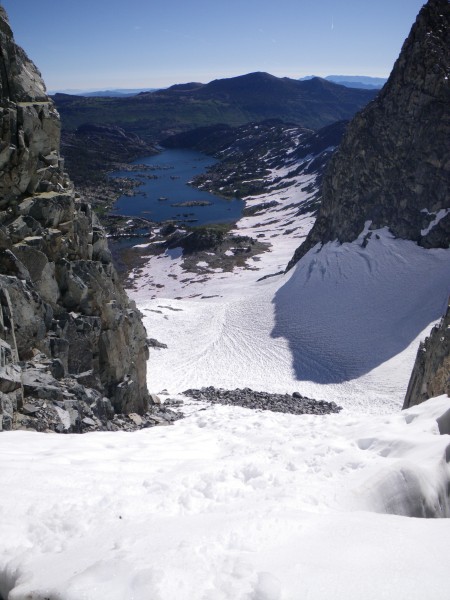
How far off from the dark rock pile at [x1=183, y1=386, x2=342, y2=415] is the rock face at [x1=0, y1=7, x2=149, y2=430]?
801 cm

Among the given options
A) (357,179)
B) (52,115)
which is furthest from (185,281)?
(52,115)

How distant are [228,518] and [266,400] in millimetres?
23244

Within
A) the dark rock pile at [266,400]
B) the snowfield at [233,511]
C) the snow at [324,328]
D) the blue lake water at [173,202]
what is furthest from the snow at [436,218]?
the blue lake water at [173,202]

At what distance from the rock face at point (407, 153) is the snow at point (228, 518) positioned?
148 ft

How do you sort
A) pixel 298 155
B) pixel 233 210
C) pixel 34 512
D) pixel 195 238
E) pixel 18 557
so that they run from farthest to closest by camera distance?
pixel 298 155, pixel 233 210, pixel 195 238, pixel 34 512, pixel 18 557

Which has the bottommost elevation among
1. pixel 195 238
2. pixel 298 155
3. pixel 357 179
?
pixel 195 238

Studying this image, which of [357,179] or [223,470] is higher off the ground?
[357,179]

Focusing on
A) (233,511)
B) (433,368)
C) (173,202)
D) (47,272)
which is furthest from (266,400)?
(173,202)

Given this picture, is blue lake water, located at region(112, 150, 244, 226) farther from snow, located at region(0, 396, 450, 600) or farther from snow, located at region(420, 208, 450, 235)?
snow, located at region(0, 396, 450, 600)

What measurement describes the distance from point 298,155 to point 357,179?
5016 inches

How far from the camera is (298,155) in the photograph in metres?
181

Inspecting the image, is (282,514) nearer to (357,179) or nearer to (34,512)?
(34,512)

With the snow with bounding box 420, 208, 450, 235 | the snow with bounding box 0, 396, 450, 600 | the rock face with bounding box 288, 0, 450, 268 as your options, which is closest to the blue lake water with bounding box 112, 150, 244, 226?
the rock face with bounding box 288, 0, 450, 268

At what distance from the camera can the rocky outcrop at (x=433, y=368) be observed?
1800 cm
